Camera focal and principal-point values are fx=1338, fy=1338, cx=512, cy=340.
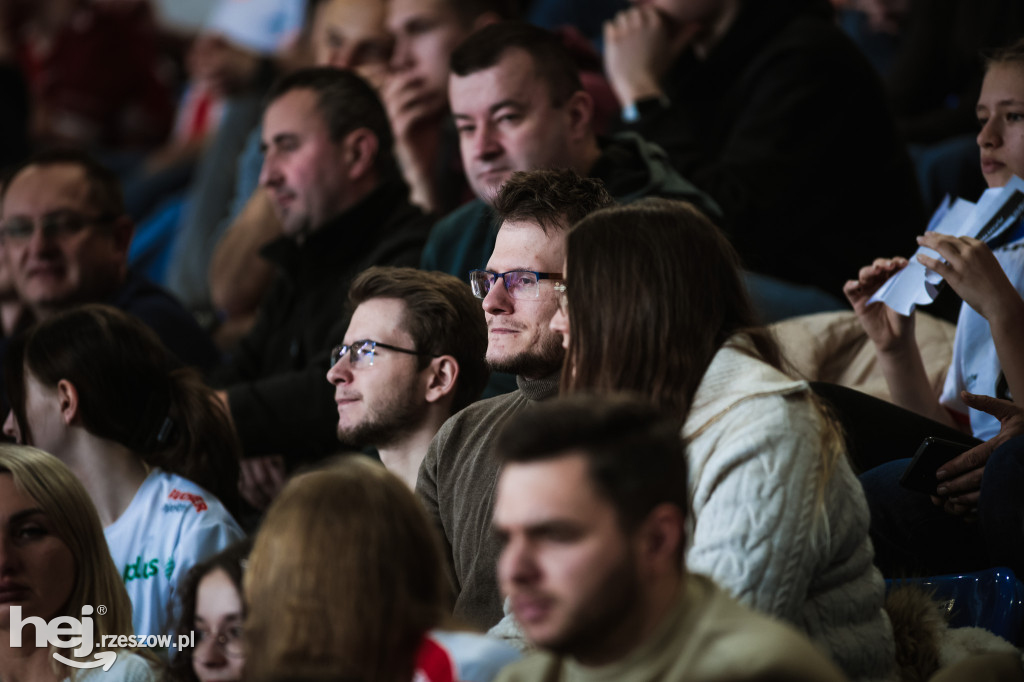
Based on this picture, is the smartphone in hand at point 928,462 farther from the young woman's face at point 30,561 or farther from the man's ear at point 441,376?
the young woman's face at point 30,561

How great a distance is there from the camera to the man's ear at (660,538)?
4.54 ft

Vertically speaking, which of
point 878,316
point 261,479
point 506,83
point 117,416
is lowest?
point 261,479

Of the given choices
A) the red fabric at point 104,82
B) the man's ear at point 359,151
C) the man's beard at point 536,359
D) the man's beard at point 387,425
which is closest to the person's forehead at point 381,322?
the man's beard at point 387,425

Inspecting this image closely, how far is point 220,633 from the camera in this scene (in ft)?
6.20

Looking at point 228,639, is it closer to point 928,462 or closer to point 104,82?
point 928,462

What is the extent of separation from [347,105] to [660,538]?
100 inches

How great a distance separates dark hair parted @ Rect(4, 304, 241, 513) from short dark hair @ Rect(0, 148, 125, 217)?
37.4 inches

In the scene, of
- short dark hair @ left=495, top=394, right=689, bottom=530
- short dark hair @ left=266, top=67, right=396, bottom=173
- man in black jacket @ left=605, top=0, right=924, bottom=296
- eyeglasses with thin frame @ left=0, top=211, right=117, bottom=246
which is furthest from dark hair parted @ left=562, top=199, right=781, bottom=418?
eyeglasses with thin frame @ left=0, top=211, right=117, bottom=246

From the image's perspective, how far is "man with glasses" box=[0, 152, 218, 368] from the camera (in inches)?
147

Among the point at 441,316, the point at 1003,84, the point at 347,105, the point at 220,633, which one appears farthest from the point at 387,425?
the point at 347,105

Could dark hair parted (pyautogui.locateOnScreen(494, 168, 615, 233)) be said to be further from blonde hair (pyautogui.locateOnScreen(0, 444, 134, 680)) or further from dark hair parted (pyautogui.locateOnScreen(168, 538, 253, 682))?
blonde hair (pyautogui.locateOnScreen(0, 444, 134, 680))

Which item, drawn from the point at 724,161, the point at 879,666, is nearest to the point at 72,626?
the point at 879,666

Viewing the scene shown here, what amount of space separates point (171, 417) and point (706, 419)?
58.9 inches

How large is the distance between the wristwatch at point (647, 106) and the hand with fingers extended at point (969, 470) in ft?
5.54
